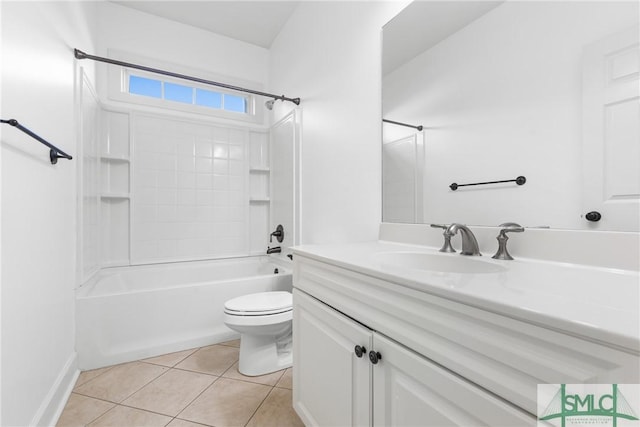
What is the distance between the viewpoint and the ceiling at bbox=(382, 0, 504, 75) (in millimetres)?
1175

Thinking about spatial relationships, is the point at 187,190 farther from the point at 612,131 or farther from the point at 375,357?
the point at 612,131

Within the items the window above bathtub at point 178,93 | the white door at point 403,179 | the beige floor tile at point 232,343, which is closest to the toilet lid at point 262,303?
the beige floor tile at point 232,343

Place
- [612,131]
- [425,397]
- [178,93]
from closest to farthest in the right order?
[425,397]
[612,131]
[178,93]

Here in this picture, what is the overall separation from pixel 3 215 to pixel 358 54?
176cm

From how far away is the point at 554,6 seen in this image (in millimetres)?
907

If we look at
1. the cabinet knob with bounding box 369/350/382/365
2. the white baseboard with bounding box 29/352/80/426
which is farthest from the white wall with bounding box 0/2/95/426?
the cabinet knob with bounding box 369/350/382/365

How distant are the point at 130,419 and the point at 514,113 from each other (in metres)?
2.06

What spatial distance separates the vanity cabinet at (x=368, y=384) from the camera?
1.93 feet

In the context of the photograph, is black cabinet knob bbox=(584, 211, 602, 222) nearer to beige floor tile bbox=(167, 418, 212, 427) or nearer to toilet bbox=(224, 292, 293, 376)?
toilet bbox=(224, 292, 293, 376)

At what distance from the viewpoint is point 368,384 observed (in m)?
0.85

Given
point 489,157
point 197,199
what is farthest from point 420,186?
point 197,199

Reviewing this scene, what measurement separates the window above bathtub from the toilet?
79.7 inches

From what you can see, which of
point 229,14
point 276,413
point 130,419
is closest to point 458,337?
point 276,413

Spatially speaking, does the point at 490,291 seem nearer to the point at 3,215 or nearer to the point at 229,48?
the point at 3,215
